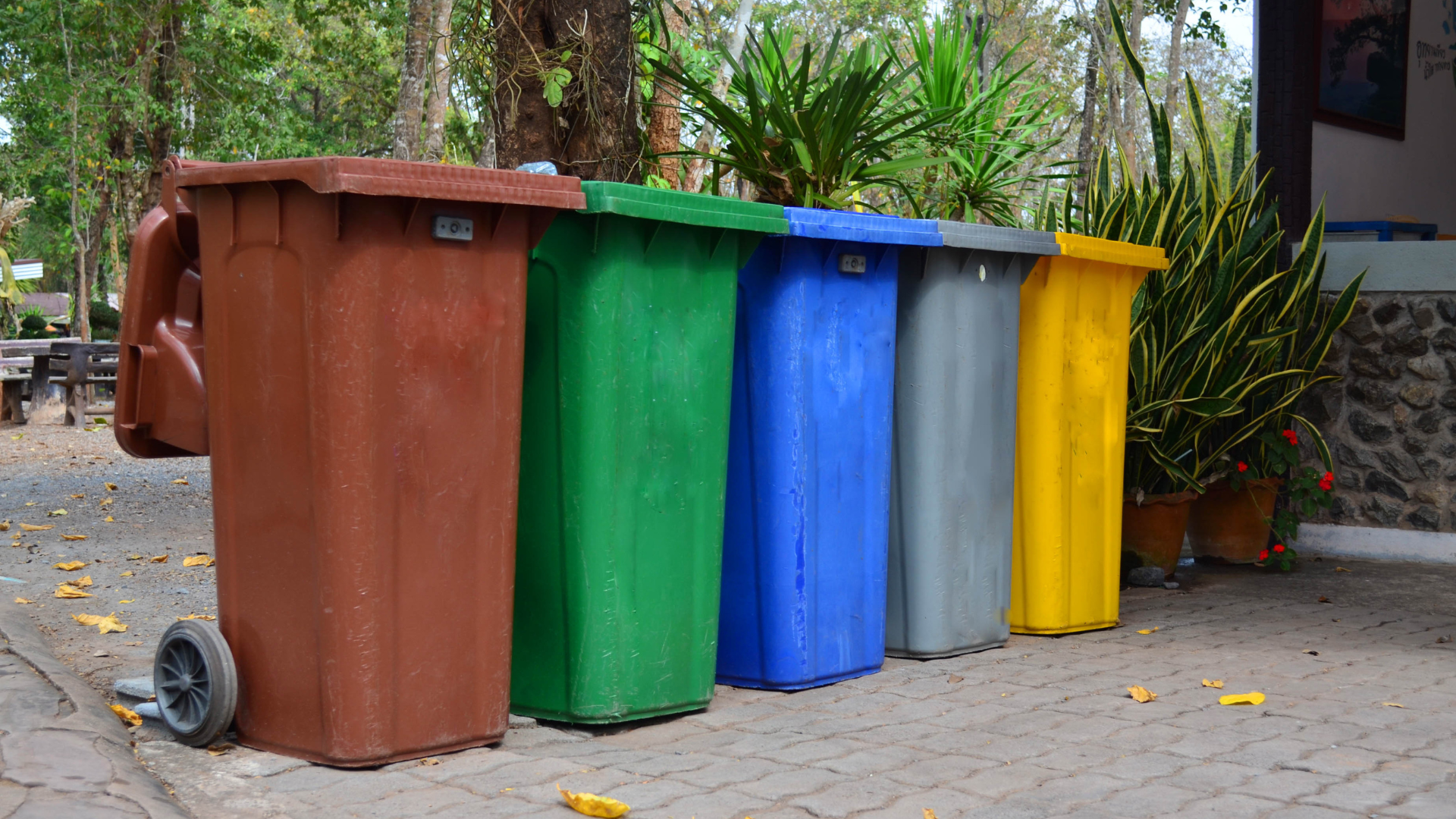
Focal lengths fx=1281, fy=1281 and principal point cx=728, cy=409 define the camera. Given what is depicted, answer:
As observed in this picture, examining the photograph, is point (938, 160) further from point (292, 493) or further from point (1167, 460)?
point (292, 493)

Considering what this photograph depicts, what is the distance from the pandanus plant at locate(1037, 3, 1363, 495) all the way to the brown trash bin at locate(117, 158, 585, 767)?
3212 millimetres

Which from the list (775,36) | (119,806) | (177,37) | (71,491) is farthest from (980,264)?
(177,37)

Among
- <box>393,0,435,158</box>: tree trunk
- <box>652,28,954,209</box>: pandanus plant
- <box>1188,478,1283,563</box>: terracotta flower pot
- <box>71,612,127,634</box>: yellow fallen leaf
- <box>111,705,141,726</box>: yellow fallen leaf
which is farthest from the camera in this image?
<box>393,0,435,158</box>: tree trunk

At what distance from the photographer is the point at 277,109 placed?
20.4 m

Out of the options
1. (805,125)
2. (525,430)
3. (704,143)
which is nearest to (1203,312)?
(704,143)

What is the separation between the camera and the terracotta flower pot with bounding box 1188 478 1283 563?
5957 mm

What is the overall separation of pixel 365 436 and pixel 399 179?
527 millimetres

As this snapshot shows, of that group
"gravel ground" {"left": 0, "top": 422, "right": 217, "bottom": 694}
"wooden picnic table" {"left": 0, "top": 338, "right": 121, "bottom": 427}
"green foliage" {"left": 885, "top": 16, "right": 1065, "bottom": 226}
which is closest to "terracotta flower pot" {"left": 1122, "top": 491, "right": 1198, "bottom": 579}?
"green foliage" {"left": 885, "top": 16, "right": 1065, "bottom": 226}

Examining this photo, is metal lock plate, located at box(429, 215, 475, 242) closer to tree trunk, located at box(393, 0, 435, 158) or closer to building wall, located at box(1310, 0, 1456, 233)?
building wall, located at box(1310, 0, 1456, 233)

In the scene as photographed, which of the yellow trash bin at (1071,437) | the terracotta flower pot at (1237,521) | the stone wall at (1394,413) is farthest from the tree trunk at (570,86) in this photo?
the stone wall at (1394,413)

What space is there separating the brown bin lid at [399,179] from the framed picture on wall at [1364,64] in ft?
18.3

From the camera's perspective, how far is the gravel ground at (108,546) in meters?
4.04

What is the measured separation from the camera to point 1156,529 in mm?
5449

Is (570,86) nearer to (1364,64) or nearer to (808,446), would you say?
(808,446)
